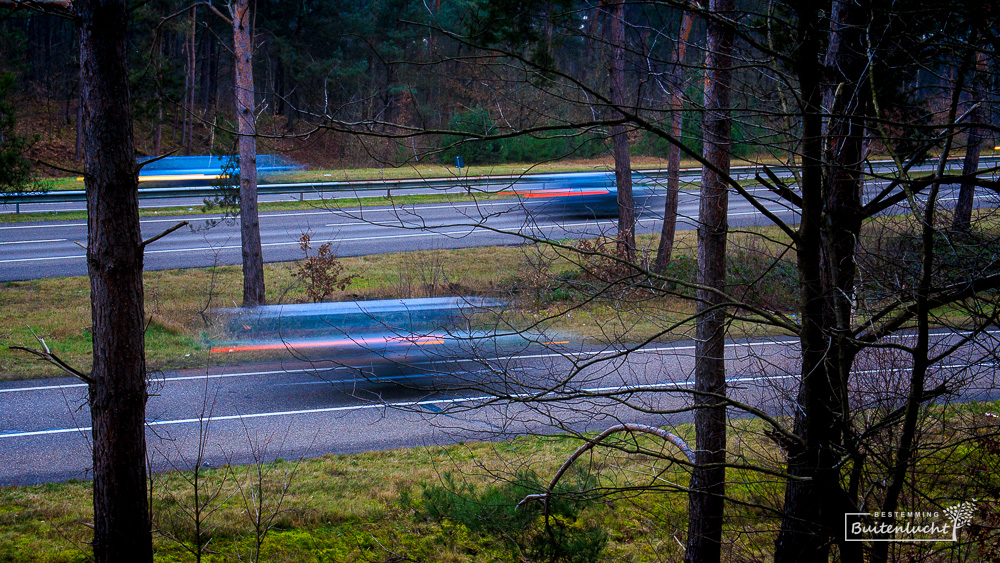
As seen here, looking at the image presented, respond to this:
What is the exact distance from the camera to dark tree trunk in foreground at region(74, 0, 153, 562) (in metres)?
4.43

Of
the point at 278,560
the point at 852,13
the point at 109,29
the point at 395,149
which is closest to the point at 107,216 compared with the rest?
the point at 109,29

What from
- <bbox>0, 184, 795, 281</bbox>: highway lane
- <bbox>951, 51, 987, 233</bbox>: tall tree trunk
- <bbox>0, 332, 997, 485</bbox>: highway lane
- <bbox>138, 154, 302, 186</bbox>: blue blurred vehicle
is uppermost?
<bbox>138, 154, 302, 186</bbox>: blue blurred vehicle

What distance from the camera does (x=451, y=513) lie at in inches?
235

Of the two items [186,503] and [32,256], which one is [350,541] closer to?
[186,503]

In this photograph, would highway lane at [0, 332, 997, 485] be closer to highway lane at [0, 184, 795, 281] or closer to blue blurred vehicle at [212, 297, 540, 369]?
blue blurred vehicle at [212, 297, 540, 369]

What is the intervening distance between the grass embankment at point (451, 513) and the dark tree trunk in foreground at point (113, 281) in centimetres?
65

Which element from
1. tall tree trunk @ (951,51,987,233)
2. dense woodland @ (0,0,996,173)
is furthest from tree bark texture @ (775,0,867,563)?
tall tree trunk @ (951,51,987,233)

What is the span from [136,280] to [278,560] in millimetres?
2415

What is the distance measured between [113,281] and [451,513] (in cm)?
313

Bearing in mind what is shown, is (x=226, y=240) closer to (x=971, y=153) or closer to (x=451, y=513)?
(x=451, y=513)

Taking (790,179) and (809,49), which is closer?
(809,49)

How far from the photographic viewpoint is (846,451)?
352cm

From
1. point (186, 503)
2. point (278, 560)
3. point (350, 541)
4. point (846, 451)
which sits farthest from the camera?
point (186, 503)

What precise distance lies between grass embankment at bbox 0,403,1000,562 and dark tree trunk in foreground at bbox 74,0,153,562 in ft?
2.13
